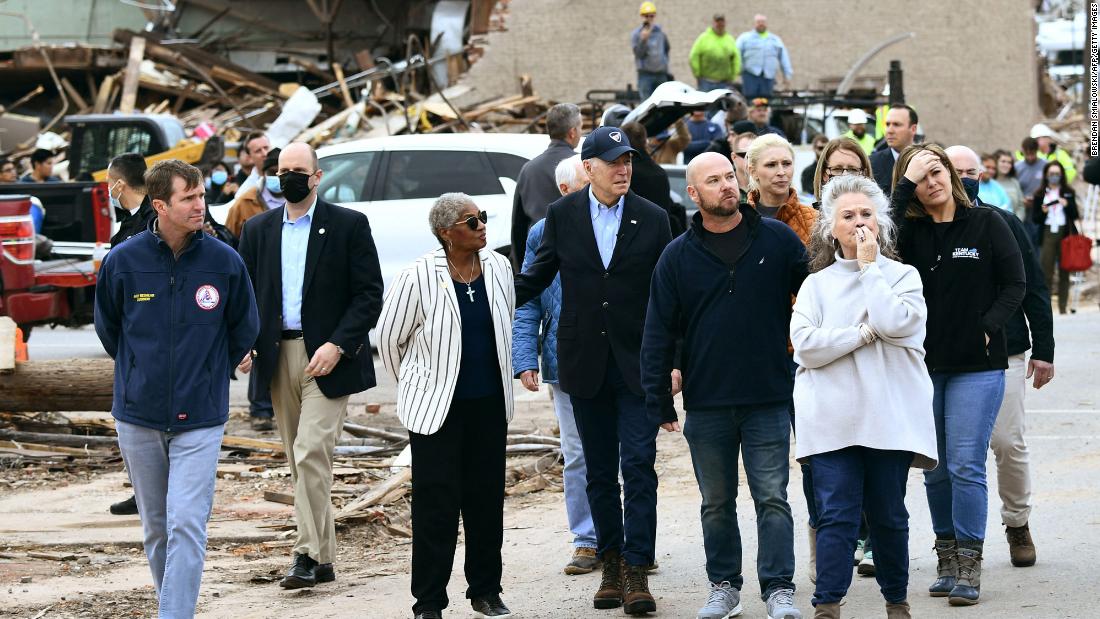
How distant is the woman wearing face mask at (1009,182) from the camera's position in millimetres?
20312

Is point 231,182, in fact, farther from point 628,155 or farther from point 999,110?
point 999,110

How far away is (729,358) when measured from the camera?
6344 millimetres

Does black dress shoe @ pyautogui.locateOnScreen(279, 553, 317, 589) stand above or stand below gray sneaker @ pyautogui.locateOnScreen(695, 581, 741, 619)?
below

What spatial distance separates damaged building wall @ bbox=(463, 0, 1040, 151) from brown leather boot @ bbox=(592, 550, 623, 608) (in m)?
22.3

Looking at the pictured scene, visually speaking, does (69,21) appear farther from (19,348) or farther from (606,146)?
(606,146)

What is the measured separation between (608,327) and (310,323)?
1.52 metres

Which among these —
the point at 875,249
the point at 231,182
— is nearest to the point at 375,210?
the point at 231,182

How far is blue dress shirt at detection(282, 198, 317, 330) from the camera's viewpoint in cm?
773

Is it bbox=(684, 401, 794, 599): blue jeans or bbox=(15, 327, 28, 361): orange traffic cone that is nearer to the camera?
bbox=(684, 401, 794, 599): blue jeans

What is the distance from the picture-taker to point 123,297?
6379 mm

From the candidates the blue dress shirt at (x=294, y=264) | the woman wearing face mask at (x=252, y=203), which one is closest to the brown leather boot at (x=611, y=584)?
the blue dress shirt at (x=294, y=264)

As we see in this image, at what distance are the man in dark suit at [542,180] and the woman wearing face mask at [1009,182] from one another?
12.0 meters

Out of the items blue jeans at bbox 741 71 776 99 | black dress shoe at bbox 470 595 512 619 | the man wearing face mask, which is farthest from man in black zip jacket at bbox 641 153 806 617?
blue jeans at bbox 741 71 776 99

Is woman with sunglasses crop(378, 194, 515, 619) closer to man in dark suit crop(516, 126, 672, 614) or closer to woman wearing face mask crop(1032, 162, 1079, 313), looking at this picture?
man in dark suit crop(516, 126, 672, 614)
